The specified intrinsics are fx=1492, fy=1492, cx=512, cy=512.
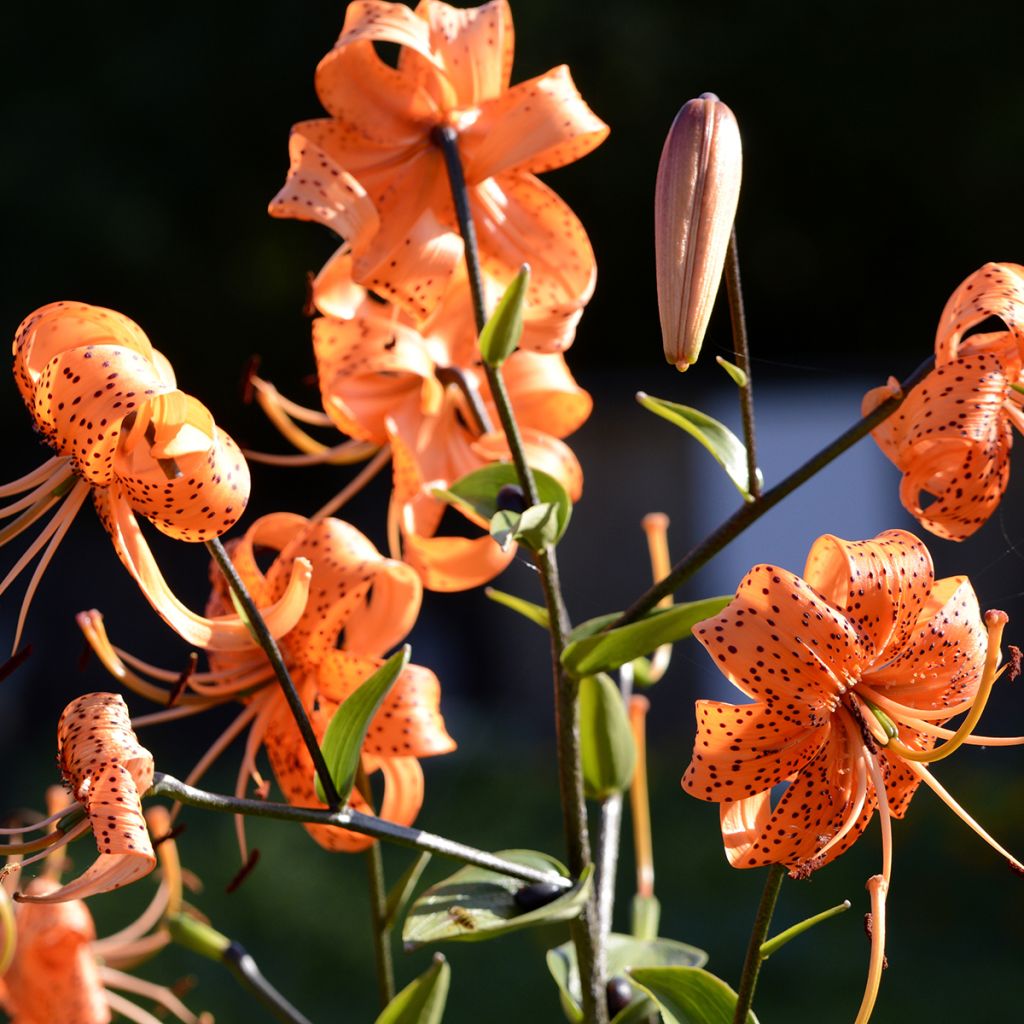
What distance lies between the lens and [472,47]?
77 centimetres

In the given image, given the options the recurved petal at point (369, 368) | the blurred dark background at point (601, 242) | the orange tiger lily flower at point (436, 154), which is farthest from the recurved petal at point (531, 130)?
the blurred dark background at point (601, 242)

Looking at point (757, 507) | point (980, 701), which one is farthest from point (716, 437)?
point (980, 701)

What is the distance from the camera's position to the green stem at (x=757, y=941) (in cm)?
58

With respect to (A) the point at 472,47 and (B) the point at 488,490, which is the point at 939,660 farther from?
(A) the point at 472,47

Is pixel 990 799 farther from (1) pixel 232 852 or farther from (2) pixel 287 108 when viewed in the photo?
(2) pixel 287 108

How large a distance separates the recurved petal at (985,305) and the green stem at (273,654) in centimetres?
31

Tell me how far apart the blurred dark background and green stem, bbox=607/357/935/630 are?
10.7ft

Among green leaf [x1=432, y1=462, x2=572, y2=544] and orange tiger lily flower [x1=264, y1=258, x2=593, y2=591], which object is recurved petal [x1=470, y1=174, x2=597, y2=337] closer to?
orange tiger lily flower [x1=264, y1=258, x2=593, y2=591]

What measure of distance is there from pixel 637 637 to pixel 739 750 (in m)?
0.06

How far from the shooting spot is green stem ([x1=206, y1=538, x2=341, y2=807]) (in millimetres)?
576

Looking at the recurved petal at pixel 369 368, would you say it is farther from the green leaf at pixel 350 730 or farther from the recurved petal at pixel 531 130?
the green leaf at pixel 350 730

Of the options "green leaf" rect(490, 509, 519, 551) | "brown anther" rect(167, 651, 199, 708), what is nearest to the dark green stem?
"brown anther" rect(167, 651, 199, 708)

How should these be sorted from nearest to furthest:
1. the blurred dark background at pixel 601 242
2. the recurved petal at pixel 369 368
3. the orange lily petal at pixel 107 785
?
1. the orange lily petal at pixel 107 785
2. the recurved petal at pixel 369 368
3. the blurred dark background at pixel 601 242

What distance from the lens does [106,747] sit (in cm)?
56
